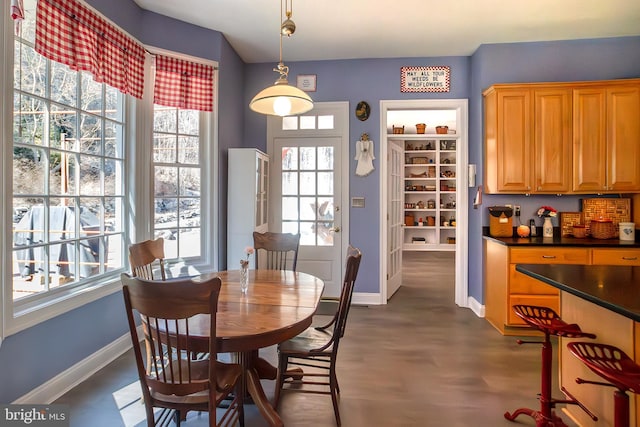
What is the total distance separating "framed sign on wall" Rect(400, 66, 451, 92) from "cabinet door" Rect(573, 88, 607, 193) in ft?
4.30

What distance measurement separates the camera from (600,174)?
3326 mm

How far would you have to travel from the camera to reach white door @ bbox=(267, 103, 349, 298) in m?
4.18

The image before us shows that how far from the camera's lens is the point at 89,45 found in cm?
237

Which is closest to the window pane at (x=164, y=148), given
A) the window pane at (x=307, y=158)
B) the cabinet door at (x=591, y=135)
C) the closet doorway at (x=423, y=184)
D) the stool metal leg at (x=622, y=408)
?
the window pane at (x=307, y=158)

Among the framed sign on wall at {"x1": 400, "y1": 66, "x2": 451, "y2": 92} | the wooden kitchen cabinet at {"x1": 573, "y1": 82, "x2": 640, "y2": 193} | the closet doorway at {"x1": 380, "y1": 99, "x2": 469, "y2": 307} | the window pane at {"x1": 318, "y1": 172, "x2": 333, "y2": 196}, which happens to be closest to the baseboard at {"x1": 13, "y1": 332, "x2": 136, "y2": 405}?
the window pane at {"x1": 318, "y1": 172, "x2": 333, "y2": 196}

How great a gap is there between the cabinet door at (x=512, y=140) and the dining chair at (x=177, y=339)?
10.3ft

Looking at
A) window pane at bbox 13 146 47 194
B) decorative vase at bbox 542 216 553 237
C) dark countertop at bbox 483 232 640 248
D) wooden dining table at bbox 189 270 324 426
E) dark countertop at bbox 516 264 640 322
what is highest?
window pane at bbox 13 146 47 194

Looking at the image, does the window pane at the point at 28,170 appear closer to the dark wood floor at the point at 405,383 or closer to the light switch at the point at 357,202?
the dark wood floor at the point at 405,383

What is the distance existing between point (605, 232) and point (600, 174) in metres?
0.59

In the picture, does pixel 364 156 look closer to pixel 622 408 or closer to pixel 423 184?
pixel 622 408

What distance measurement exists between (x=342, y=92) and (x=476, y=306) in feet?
9.79

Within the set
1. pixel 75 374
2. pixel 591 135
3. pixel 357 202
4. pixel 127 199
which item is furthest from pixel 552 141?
pixel 75 374

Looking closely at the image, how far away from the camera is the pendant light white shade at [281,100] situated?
2041 millimetres

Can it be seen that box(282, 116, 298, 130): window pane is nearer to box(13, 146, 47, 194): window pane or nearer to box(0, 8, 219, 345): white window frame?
box(0, 8, 219, 345): white window frame
